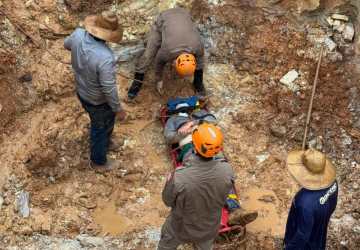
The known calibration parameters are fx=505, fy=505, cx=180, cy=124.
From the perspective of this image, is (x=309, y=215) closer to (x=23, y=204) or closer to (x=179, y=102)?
(x=179, y=102)

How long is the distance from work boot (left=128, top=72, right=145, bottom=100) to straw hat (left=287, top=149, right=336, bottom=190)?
10.3 feet

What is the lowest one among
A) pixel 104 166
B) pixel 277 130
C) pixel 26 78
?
pixel 104 166

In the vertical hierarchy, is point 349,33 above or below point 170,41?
below

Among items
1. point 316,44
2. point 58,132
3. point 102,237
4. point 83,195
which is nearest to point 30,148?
point 58,132

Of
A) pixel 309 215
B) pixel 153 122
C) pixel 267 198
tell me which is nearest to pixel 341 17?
pixel 267 198

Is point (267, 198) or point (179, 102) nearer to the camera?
point (267, 198)

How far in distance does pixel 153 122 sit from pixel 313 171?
314cm

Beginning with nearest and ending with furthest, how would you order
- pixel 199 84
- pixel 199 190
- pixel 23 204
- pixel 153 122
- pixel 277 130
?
pixel 199 190
pixel 23 204
pixel 277 130
pixel 153 122
pixel 199 84

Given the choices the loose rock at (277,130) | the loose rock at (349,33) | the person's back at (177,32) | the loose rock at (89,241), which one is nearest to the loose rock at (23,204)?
the loose rock at (89,241)

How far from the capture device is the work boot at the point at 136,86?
688 cm

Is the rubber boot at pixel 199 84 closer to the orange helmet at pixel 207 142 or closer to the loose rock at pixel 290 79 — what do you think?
the loose rock at pixel 290 79

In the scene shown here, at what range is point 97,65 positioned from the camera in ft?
16.8

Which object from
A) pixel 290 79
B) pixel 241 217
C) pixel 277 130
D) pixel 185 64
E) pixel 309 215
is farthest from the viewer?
pixel 290 79

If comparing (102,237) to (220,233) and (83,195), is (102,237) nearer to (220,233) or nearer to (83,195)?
(83,195)
